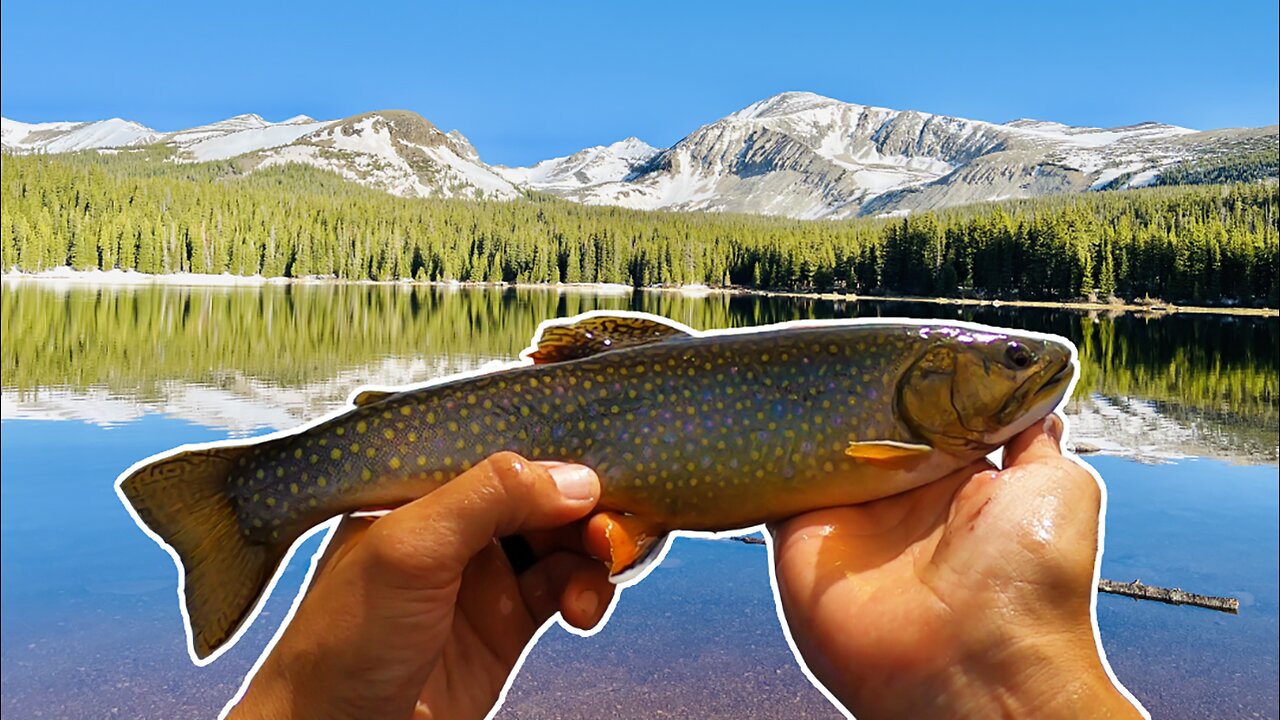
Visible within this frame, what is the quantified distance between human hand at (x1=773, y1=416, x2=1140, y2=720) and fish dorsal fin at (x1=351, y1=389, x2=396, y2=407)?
1.23 m

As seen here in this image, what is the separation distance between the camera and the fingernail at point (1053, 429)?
2480mm

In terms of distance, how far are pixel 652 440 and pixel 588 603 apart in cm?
59

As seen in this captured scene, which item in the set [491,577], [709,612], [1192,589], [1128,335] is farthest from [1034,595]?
[1128,335]

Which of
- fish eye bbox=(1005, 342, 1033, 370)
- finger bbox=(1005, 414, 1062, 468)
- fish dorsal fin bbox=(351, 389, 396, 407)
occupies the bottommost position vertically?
finger bbox=(1005, 414, 1062, 468)

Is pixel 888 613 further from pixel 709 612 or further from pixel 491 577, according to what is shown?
pixel 709 612

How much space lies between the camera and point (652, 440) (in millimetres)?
2471

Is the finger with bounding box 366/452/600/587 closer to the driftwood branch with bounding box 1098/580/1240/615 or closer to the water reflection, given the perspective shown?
the driftwood branch with bounding box 1098/580/1240/615

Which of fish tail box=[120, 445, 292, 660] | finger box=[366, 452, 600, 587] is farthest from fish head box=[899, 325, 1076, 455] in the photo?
fish tail box=[120, 445, 292, 660]

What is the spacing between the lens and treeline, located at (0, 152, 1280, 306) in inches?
2960

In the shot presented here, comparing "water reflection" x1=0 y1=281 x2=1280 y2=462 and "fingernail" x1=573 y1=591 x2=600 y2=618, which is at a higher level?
"fingernail" x1=573 y1=591 x2=600 y2=618

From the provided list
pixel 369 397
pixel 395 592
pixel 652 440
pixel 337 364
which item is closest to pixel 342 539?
pixel 395 592

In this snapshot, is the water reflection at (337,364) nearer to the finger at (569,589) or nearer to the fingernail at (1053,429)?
the fingernail at (1053,429)

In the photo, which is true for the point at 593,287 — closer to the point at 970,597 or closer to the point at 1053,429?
the point at 1053,429

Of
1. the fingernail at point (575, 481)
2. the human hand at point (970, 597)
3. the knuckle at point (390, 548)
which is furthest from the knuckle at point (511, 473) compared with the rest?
the human hand at point (970, 597)
